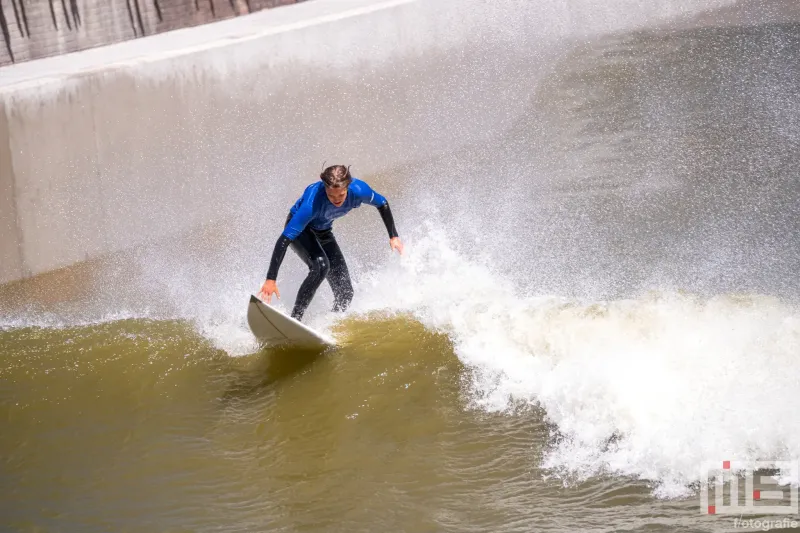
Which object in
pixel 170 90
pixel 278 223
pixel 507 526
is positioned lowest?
pixel 507 526

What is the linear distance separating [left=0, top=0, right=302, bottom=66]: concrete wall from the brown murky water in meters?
2.40

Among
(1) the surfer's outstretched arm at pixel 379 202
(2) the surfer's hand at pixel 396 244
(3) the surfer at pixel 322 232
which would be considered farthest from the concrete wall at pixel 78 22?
(2) the surfer's hand at pixel 396 244

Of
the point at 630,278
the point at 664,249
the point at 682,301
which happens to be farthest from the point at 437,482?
the point at 664,249

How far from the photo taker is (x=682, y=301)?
Answer: 5.56 meters

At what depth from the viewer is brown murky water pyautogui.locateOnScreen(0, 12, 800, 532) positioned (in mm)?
3918

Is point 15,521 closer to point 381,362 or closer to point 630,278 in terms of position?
point 381,362

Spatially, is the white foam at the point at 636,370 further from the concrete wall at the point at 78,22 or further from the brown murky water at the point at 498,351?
the concrete wall at the point at 78,22

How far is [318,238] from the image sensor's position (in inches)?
222

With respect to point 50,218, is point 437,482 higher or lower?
lower

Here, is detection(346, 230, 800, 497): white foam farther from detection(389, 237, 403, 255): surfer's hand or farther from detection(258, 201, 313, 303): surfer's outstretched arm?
detection(258, 201, 313, 303): surfer's outstretched arm

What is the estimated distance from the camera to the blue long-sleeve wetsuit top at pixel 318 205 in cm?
520

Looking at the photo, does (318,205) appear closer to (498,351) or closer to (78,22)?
(498,351)

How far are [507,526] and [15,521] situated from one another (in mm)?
2544

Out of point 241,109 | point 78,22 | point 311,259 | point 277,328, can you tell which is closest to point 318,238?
point 311,259
